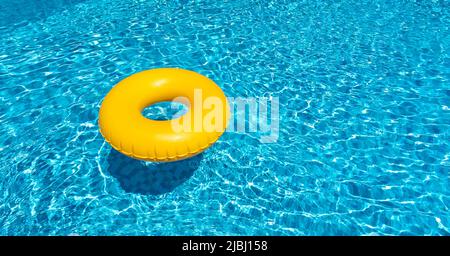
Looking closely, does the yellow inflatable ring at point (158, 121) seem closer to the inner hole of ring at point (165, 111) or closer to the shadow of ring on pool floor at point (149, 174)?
the shadow of ring on pool floor at point (149, 174)

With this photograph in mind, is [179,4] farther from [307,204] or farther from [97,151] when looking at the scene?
[307,204]

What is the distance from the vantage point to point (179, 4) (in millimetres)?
8766

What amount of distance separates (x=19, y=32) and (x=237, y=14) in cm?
446

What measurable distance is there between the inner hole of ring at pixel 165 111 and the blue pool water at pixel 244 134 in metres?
0.78

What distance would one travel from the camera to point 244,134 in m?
5.56

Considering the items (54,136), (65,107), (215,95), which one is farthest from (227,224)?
(65,107)

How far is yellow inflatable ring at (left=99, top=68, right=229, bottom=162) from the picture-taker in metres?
3.86

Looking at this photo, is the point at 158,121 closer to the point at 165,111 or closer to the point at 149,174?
the point at 149,174

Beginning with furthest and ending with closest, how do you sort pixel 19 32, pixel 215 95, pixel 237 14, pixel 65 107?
1. pixel 237 14
2. pixel 19 32
3. pixel 65 107
4. pixel 215 95

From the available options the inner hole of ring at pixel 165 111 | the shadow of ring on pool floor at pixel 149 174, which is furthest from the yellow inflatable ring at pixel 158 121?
the inner hole of ring at pixel 165 111

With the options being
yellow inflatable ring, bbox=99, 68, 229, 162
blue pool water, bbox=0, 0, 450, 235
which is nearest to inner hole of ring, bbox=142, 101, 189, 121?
blue pool water, bbox=0, 0, 450, 235

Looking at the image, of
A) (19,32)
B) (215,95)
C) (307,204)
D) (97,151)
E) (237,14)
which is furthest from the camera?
(237,14)

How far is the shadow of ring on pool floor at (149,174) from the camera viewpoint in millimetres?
4820

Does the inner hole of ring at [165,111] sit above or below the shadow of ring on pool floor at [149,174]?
above
